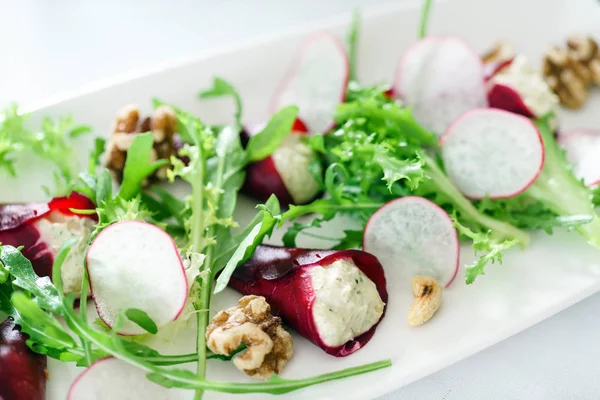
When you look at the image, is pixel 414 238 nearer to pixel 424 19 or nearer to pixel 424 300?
pixel 424 300

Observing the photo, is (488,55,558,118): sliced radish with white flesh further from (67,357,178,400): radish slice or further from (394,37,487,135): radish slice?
(67,357,178,400): radish slice

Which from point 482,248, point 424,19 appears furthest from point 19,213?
point 424,19

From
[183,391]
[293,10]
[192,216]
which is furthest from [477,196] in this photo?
[293,10]

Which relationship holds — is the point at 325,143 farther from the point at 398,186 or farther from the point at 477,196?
the point at 477,196

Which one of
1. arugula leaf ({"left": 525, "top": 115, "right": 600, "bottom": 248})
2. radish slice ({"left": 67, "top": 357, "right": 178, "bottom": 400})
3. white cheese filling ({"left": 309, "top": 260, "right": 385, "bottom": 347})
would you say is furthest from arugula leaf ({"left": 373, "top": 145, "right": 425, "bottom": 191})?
radish slice ({"left": 67, "top": 357, "right": 178, "bottom": 400})

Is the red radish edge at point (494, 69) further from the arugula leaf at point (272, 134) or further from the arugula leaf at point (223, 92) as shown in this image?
the arugula leaf at point (223, 92)

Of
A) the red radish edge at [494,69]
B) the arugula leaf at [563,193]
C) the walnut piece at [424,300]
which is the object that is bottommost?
the walnut piece at [424,300]

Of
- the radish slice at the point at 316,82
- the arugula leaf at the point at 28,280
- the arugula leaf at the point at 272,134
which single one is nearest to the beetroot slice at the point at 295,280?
the arugula leaf at the point at 272,134
